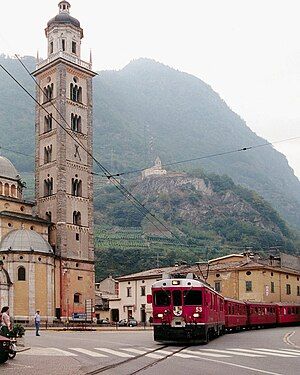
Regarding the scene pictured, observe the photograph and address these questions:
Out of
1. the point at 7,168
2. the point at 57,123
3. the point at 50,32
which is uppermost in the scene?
the point at 50,32

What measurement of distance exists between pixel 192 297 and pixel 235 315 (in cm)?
1649

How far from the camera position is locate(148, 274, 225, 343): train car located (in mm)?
27547

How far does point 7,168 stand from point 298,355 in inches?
2364

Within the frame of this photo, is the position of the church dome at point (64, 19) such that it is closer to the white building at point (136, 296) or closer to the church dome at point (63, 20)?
the church dome at point (63, 20)

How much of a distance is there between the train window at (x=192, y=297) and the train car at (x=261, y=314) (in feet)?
72.8

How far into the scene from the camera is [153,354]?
21.9m

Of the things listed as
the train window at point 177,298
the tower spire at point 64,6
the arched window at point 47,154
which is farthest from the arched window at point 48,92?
the train window at point 177,298

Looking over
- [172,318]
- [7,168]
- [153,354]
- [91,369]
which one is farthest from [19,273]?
[91,369]

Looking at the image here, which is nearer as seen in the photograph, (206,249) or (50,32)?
(50,32)

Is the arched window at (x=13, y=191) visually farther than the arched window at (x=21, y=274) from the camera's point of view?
Yes

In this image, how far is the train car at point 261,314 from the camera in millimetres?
A: 50406

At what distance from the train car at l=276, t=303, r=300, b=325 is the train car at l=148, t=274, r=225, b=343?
31.2 m

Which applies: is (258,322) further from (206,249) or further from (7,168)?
(206,249)

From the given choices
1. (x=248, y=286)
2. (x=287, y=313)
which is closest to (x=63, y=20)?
(x=248, y=286)
